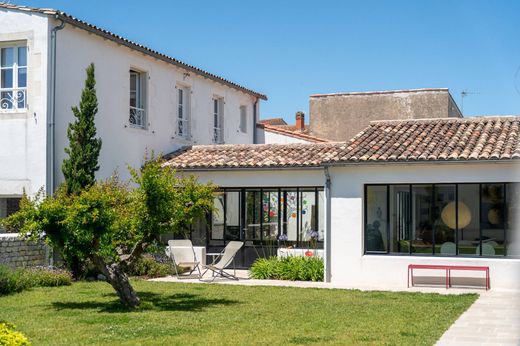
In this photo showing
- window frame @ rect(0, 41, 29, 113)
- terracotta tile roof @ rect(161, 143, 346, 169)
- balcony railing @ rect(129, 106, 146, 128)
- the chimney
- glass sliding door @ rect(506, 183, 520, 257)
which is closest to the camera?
glass sliding door @ rect(506, 183, 520, 257)

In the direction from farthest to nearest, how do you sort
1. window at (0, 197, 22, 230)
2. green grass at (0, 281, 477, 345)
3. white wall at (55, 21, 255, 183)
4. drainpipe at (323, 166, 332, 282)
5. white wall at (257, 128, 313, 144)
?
white wall at (257, 128, 313, 144) < window at (0, 197, 22, 230) < white wall at (55, 21, 255, 183) < drainpipe at (323, 166, 332, 282) < green grass at (0, 281, 477, 345)

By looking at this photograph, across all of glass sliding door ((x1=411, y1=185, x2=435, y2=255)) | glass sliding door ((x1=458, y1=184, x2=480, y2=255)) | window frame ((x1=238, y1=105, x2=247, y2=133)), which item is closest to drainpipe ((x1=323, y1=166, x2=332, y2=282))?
glass sliding door ((x1=411, y1=185, x2=435, y2=255))

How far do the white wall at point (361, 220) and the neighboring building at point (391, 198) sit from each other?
0.02 m

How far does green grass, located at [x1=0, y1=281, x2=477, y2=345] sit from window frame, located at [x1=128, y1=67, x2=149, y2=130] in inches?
270

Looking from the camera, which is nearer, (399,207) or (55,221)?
(55,221)

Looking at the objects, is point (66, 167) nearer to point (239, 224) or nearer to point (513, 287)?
point (239, 224)

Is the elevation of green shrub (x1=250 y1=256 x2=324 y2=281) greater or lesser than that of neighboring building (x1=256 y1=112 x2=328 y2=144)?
lesser

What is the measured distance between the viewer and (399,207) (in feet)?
57.9

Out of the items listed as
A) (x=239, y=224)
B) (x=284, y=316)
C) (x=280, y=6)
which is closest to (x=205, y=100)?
(x=239, y=224)

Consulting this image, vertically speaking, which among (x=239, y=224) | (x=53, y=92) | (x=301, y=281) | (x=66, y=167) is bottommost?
(x=301, y=281)

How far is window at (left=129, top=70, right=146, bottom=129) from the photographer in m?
22.0

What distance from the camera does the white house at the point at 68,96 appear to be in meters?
18.1

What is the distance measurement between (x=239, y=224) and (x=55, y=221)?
329 inches

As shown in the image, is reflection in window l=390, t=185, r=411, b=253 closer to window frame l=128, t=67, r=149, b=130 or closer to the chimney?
window frame l=128, t=67, r=149, b=130
